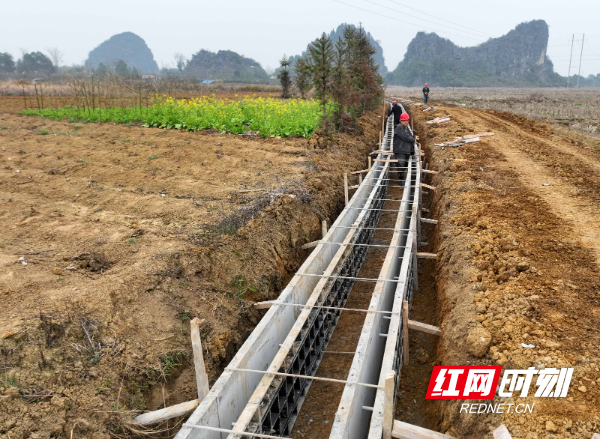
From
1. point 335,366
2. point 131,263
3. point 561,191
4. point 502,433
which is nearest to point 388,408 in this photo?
point 502,433

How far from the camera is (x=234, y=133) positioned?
11.8 metres

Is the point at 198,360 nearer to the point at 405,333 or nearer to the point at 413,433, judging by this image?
the point at 413,433

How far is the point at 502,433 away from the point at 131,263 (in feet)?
13.1

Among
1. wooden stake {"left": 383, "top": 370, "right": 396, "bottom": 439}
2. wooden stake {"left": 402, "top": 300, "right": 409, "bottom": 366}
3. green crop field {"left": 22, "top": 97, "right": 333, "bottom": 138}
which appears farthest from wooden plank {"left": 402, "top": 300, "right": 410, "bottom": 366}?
green crop field {"left": 22, "top": 97, "right": 333, "bottom": 138}

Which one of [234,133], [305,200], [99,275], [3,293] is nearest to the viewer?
[3,293]

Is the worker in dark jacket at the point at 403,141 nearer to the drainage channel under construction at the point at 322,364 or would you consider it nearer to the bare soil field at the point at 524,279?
the bare soil field at the point at 524,279

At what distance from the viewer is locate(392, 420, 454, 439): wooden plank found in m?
2.99

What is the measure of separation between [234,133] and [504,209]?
311 inches

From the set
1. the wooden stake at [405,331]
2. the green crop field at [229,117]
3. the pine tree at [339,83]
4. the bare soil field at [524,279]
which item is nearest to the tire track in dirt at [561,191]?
the bare soil field at [524,279]

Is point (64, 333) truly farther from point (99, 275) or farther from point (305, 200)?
point (305, 200)

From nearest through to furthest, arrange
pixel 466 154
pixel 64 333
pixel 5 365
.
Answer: pixel 5 365
pixel 64 333
pixel 466 154

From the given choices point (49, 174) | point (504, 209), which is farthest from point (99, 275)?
point (504, 209)

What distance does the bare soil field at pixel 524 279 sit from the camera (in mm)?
2854

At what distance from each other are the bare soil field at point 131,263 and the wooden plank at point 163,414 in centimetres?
12
